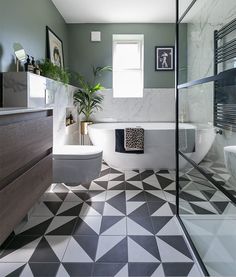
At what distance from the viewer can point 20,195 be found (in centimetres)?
129

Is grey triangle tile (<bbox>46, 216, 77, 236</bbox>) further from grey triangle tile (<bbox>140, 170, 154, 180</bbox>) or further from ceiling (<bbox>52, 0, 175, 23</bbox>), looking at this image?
ceiling (<bbox>52, 0, 175, 23</bbox>)

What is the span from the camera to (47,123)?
178 centimetres

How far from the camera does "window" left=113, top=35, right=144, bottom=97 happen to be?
4465mm

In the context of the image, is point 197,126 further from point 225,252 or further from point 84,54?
point 84,54

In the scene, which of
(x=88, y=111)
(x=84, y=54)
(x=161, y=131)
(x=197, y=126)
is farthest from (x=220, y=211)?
(x=84, y=54)

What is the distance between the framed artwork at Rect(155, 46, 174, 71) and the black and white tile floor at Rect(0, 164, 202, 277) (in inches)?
95.3

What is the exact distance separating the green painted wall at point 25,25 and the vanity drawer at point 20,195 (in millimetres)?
977

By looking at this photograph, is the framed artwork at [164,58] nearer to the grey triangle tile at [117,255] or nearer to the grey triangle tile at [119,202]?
the grey triangle tile at [119,202]

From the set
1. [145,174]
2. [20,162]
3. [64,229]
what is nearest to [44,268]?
[64,229]

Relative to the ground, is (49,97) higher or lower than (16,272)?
higher

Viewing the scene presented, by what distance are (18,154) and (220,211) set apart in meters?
1.13

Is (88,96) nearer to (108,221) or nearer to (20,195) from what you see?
(108,221)

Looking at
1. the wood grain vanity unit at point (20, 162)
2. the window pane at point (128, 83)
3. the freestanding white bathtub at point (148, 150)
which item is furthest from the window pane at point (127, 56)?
the wood grain vanity unit at point (20, 162)

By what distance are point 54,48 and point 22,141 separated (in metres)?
2.49
